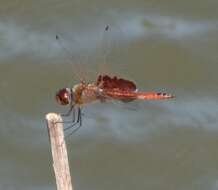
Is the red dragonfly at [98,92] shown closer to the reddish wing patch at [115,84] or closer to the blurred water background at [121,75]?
the reddish wing patch at [115,84]

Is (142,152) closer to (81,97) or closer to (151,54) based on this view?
(151,54)

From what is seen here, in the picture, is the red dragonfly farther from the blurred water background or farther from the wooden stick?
the blurred water background

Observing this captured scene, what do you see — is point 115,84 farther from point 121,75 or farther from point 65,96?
point 121,75

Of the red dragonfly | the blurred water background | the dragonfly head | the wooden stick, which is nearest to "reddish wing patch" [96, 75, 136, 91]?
the red dragonfly

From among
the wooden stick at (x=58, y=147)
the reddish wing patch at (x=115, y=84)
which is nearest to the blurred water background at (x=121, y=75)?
the reddish wing patch at (x=115, y=84)

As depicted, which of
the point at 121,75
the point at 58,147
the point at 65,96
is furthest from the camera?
the point at 121,75

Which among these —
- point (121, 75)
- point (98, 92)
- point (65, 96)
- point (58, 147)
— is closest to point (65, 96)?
point (65, 96)
